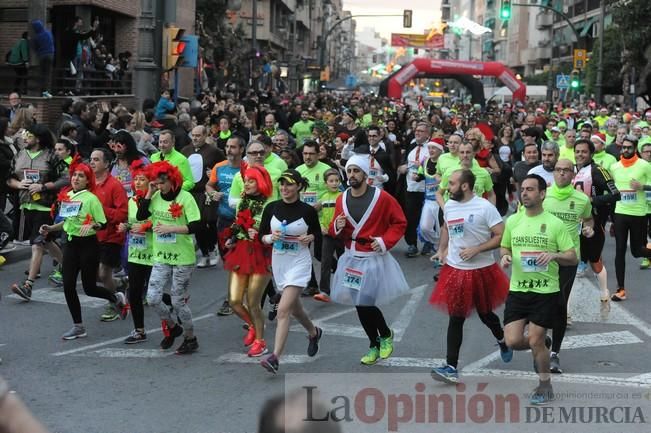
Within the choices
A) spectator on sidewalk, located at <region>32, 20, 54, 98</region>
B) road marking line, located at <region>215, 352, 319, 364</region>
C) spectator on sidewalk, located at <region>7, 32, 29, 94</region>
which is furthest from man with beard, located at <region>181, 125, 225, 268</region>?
spectator on sidewalk, located at <region>7, 32, 29, 94</region>

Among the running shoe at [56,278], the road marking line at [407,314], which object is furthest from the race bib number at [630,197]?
the running shoe at [56,278]

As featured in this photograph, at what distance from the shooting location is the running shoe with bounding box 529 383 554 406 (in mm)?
7531

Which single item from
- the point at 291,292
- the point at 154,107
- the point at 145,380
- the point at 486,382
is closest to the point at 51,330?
the point at 145,380

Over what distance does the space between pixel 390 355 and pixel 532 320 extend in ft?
6.14

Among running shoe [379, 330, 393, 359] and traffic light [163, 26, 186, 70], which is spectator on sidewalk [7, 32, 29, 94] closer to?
traffic light [163, 26, 186, 70]

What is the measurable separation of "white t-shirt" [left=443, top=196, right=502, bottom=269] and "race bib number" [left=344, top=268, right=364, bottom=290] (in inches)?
31.3

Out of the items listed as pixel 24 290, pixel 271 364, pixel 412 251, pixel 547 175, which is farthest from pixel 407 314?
pixel 412 251

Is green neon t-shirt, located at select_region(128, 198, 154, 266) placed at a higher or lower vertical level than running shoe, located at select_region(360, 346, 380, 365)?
higher

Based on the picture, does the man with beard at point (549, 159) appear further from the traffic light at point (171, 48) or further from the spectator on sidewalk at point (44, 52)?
the spectator on sidewalk at point (44, 52)

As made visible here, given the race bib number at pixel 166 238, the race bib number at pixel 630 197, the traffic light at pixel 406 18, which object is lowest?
the race bib number at pixel 166 238

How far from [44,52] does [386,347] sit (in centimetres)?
1432

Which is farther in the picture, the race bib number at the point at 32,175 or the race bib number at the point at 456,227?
the race bib number at the point at 32,175

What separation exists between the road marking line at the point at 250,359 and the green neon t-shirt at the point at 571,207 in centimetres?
249

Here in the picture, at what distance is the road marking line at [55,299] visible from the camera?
11.6 metres
